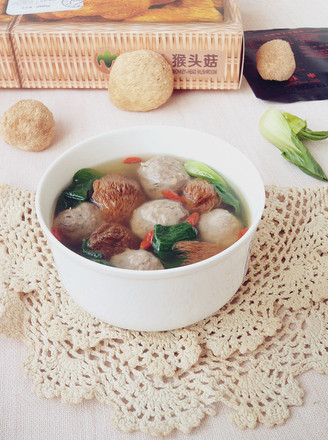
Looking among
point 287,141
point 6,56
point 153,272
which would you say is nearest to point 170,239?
point 153,272

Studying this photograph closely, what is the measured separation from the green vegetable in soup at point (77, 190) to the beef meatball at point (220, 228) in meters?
0.21

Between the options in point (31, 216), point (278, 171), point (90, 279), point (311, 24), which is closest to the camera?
point (90, 279)

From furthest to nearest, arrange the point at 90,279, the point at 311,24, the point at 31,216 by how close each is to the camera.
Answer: the point at 311,24, the point at 31,216, the point at 90,279

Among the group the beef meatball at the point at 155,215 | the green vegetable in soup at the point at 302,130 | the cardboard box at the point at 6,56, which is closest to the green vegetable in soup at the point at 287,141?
the green vegetable in soup at the point at 302,130

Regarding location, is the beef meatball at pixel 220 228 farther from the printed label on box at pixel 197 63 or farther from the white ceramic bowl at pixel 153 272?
the printed label on box at pixel 197 63

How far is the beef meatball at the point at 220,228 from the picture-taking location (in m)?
0.76

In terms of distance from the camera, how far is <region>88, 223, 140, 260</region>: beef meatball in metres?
0.75

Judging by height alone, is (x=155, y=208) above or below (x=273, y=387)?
above

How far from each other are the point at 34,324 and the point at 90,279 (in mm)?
183

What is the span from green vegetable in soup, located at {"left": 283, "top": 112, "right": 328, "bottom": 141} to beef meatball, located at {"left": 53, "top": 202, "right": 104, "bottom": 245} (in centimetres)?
61

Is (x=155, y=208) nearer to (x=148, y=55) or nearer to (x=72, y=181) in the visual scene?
(x=72, y=181)

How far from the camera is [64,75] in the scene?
4.44 feet

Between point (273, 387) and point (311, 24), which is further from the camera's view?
point (311, 24)

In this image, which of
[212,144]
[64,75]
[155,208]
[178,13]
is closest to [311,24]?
[178,13]
